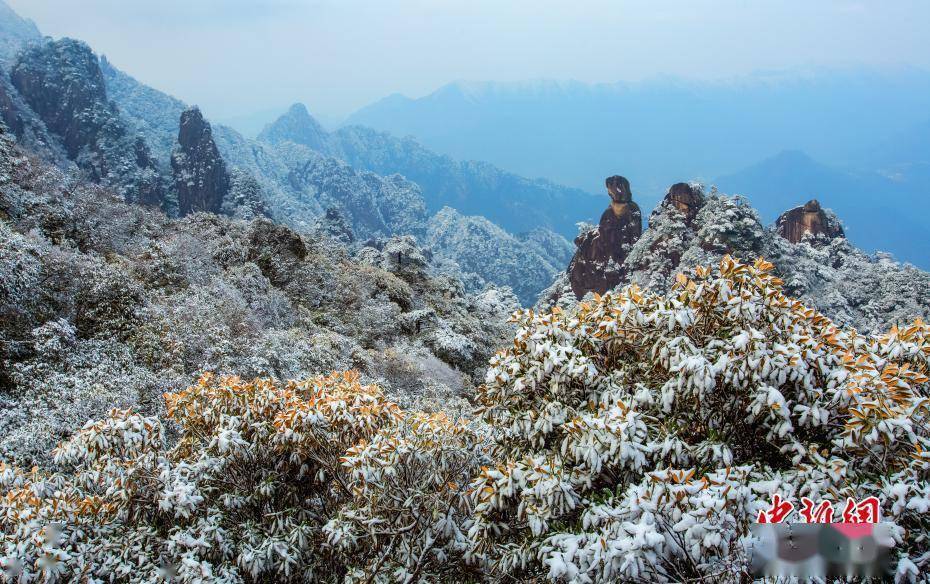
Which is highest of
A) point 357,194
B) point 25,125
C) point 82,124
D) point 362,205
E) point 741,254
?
point 82,124

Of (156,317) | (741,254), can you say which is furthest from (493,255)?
(156,317)

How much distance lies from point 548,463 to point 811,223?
192 feet

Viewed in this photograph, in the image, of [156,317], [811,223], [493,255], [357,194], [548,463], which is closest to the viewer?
[548,463]

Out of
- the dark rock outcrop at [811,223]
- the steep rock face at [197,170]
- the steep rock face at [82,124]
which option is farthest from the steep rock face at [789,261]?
the steep rock face at [82,124]

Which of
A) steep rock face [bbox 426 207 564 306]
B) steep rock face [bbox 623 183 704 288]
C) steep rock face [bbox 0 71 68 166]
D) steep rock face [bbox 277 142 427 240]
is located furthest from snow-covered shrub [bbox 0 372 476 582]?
steep rock face [bbox 277 142 427 240]

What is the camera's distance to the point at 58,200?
21.4 metres

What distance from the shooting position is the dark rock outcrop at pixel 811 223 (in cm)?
5244

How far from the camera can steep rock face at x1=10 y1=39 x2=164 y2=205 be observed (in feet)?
260

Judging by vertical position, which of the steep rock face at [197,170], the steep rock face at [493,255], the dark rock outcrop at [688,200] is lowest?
the steep rock face at [493,255]

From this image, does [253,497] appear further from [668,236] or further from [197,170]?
[197,170]

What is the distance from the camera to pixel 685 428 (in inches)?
190

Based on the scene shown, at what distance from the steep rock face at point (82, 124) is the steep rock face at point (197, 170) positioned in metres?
3.44

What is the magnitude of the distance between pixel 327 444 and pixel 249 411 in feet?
3.48

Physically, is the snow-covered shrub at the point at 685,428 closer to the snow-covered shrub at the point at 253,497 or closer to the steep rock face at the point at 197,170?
the snow-covered shrub at the point at 253,497
